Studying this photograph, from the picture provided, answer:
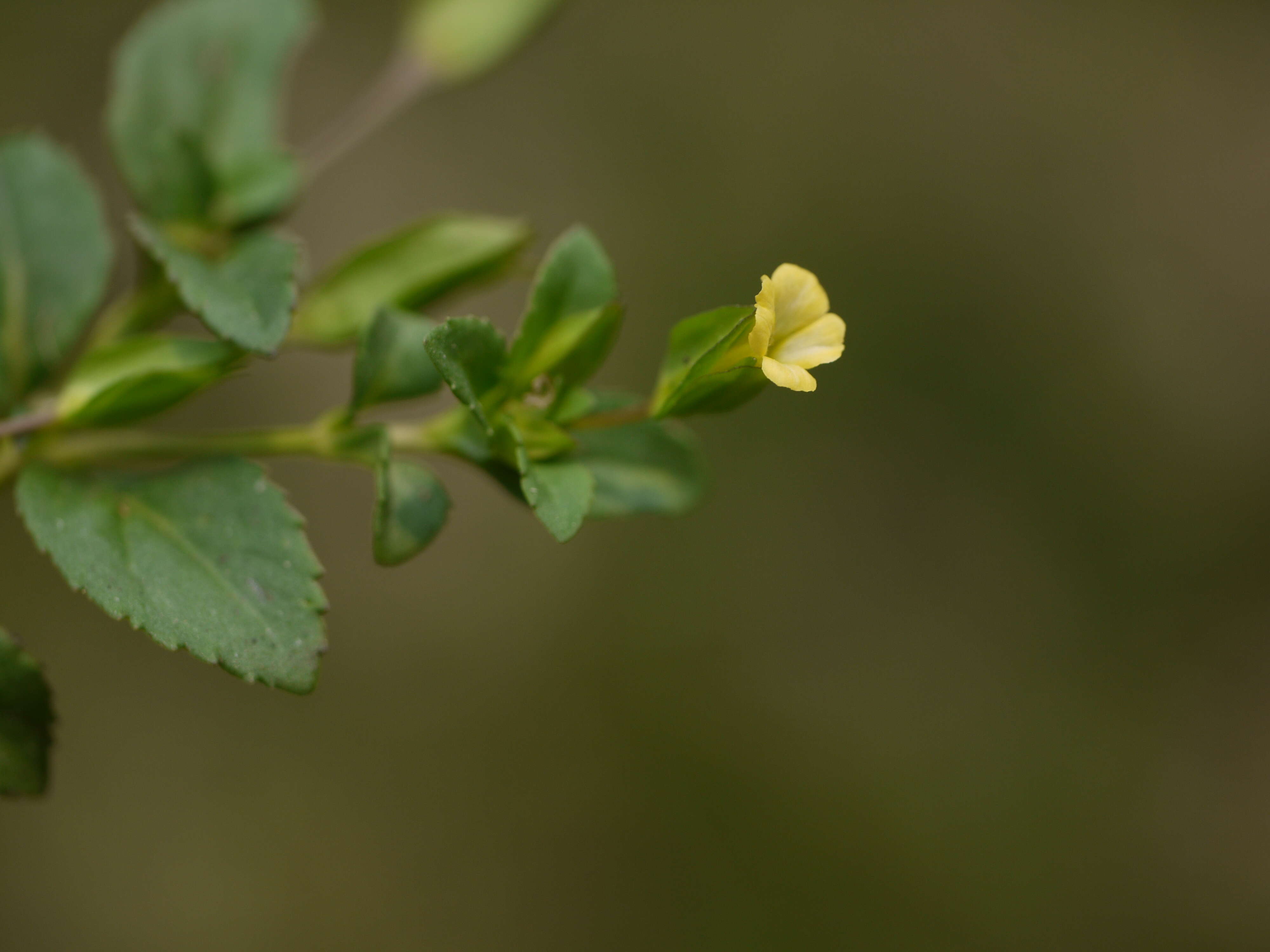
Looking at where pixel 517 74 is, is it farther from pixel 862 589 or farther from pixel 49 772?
pixel 49 772

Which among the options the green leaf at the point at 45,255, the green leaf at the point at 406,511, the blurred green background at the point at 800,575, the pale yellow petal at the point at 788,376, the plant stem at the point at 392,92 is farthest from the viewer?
the blurred green background at the point at 800,575

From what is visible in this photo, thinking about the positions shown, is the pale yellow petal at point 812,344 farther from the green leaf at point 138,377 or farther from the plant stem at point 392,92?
the plant stem at point 392,92

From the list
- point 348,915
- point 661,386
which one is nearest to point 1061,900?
point 348,915

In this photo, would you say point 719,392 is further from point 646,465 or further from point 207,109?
point 207,109

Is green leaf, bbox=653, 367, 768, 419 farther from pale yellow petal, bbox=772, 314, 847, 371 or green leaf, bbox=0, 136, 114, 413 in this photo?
green leaf, bbox=0, 136, 114, 413

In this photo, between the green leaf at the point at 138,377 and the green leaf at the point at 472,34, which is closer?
the green leaf at the point at 138,377

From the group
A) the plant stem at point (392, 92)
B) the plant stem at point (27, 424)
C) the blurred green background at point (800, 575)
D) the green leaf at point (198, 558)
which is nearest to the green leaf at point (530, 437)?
the green leaf at point (198, 558)

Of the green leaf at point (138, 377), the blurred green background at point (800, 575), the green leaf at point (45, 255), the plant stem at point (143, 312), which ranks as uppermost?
the green leaf at point (45, 255)

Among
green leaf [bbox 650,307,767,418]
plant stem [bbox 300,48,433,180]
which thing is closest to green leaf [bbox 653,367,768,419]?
green leaf [bbox 650,307,767,418]

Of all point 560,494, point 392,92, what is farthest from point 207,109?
point 560,494
